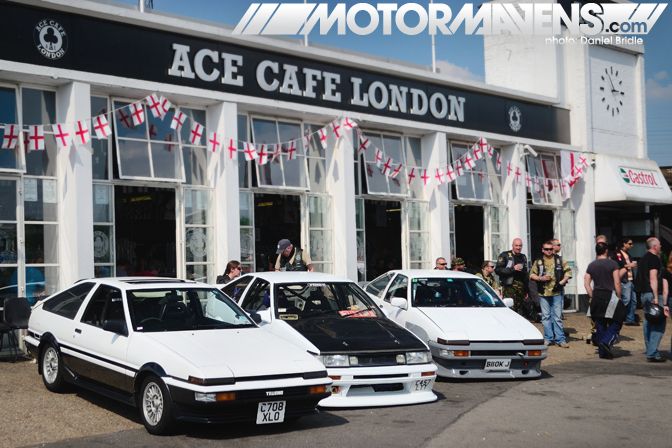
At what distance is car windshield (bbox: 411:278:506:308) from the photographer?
10.5m

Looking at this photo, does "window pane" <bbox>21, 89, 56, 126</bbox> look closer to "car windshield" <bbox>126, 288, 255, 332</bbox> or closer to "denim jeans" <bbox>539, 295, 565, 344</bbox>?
"car windshield" <bbox>126, 288, 255, 332</bbox>

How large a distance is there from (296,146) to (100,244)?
4735 millimetres

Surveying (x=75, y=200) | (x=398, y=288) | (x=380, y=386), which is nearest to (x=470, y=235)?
(x=398, y=288)

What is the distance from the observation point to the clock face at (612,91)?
21.3 metres

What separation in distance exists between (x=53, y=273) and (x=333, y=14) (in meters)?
8.79

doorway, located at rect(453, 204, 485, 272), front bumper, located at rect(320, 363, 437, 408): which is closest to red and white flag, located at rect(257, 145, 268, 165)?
doorway, located at rect(453, 204, 485, 272)

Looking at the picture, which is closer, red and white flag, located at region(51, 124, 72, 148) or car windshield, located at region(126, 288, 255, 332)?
car windshield, located at region(126, 288, 255, 332)

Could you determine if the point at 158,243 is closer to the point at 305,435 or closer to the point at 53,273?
the point at 53,273

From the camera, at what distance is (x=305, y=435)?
21.1 ft

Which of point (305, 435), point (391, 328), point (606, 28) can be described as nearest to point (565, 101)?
point (606, 28)

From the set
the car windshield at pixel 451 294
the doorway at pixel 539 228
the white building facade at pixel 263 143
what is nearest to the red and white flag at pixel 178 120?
the white building facade at pixel 263 143

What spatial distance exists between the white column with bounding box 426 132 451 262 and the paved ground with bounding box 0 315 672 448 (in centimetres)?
783

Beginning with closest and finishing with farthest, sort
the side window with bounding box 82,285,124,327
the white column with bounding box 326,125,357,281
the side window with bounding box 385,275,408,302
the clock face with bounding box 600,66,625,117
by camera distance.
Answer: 1. the side window with bounding box 82,285,124,327
2. the side window with bounding box 385,275,408,302
3. the white column with bounding box 326,125,357,281
4. the clock face with bounding box 600,66,625,117

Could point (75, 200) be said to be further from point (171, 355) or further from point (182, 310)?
point (171, 355)
